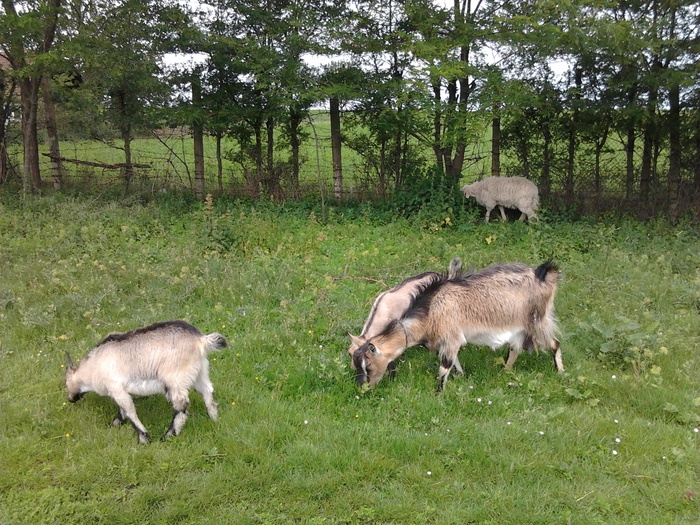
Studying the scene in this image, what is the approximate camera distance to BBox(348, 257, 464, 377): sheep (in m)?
5.42

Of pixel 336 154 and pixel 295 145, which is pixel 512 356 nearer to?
pixel 336 154

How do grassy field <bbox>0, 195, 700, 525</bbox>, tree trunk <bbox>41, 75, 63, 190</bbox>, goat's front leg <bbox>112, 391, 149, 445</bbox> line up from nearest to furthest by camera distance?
grassy field <bbox>0, 195, 700, 525</bbox>
goat's front leg <bbox>112, 391, 149, 445</bbox>
tree trunk <bbox>41, 75, 63, 190</bbox>

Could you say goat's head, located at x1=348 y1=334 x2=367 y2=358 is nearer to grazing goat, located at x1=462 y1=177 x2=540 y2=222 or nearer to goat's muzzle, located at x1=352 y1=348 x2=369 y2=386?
goat's muzzle, located at x1=352 y1=348 x2=369 y2=386

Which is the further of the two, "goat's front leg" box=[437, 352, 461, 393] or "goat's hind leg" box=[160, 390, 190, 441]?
"goat's front leg" box=[437, 352, 461, 393]

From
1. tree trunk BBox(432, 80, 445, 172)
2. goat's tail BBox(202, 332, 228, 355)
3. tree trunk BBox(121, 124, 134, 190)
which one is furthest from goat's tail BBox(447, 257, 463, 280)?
tree trunk BBox(121, 124, 134, 190)

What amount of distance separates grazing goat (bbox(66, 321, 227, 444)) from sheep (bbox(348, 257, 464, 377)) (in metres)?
1.64

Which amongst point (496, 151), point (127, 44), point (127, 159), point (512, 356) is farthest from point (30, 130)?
point (512, 356)

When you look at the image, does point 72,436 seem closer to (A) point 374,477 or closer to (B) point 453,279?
(A) point 374,477

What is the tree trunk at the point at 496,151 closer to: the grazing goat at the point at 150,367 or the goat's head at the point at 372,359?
the goat's head at the point at 372,359

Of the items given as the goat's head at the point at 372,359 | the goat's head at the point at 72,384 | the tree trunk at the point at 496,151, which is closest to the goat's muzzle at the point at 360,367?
the goat's head at the point at 372,359

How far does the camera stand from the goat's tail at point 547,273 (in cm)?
551

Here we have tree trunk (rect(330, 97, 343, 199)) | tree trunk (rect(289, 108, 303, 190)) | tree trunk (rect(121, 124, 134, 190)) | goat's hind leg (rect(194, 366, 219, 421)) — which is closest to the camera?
goat's hind leg (rect(194, 366, 219, 421))

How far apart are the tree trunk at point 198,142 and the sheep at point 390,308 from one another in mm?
7318

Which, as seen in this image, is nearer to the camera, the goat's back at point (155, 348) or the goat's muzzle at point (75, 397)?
the goat's back at point (155, 348)
